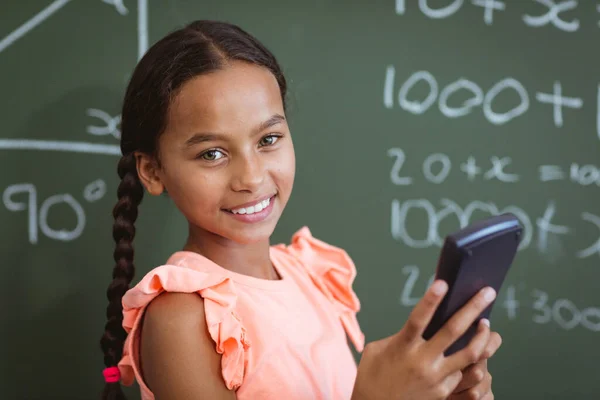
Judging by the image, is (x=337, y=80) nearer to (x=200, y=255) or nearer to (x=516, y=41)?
(x=516, y=41)

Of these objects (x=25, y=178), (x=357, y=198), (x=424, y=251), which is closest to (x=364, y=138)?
(x=357, y=198)

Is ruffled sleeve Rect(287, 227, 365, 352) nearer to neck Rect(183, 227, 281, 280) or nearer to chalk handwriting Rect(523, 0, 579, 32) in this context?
neck Rect(183, 227, 281, 280)

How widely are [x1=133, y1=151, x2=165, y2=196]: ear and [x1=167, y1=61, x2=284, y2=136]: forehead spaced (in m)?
0.06

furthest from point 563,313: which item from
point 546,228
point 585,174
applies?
point 585,174

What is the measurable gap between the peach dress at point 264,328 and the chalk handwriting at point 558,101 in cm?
58

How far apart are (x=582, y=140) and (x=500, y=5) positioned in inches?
11.9

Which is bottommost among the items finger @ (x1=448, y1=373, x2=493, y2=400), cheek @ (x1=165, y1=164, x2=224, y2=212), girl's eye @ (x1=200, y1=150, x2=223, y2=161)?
finger @ (x1=448, y1=373, x2=493, y2=400)

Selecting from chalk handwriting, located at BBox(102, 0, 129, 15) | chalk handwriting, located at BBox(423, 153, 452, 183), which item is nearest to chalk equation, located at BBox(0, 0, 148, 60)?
chalk handwriting, located at BBox(102, 0, 129, 15)

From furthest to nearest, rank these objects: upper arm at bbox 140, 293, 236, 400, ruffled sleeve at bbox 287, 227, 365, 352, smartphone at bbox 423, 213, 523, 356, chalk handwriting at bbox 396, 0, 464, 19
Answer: chalk handwriting at bbox 396, 0, 464, 19
ruffled sleeve at bbox 287, 227, 365, 352
upper arm at bbox 140, 293, 236, 400
smartphone at bbox 423, 213, 523, 356

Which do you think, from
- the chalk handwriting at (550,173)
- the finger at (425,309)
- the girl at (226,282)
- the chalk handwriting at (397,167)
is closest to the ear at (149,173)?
the girl at (226,282)

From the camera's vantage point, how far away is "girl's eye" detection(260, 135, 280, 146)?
2.36ft

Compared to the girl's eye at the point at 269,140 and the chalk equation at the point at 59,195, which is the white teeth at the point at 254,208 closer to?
the girl's eye at the point at 269,140

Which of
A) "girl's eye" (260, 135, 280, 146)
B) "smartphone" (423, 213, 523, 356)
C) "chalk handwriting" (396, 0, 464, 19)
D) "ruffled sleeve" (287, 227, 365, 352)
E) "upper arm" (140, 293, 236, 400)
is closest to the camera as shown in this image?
"smartphone" (423, 213, 523, 356)

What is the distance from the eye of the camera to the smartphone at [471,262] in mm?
492
